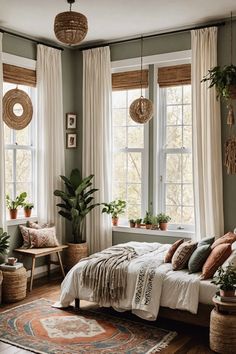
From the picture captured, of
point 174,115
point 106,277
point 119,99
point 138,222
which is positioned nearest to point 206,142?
point 174,115

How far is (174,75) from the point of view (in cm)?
590

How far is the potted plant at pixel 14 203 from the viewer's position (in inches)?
228

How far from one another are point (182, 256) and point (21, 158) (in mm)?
2726

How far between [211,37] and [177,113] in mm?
1067

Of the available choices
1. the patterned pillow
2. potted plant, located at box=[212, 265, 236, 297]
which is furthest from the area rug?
the patterned pillow

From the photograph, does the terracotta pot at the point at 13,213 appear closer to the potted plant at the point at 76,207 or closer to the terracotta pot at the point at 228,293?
the potted plant at the point at 76,207

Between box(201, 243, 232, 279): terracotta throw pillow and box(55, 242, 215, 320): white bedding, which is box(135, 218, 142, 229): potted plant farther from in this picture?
box(201, 243, 232, 279): terracotta throw pillow

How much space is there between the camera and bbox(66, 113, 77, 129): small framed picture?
6.57 m

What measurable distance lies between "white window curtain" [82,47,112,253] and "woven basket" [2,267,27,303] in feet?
4.97

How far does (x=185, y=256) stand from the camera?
439 centimetres

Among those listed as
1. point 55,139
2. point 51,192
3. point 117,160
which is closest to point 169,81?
point 117,160

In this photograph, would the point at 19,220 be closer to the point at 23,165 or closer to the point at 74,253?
the point at 23,165

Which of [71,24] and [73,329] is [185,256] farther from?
[71,24]

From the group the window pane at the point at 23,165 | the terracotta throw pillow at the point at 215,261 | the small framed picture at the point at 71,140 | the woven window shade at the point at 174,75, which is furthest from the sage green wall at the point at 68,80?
the terracotta throw pillow at the point at 215,261
